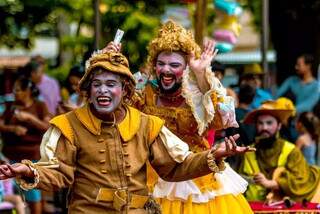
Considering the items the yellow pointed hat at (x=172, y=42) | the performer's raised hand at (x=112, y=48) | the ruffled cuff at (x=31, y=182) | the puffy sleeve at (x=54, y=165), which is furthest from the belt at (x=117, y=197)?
the yellow pointed hat at (x=172, y=42)

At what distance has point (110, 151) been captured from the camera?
6.52 metres

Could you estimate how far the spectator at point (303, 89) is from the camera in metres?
12.7

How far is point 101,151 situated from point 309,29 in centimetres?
980

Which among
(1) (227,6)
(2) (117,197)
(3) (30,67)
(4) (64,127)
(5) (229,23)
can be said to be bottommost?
(2) (117,197)

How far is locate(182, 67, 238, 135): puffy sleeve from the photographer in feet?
24.6

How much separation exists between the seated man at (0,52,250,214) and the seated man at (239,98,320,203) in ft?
8.55

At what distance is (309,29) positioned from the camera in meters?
15.9

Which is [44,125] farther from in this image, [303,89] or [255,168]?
[303,89]

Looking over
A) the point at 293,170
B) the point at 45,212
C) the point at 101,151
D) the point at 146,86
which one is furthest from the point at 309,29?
the point at 101,151

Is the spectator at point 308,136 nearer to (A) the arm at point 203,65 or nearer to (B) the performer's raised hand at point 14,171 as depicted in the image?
(A) the arm at point 203,65

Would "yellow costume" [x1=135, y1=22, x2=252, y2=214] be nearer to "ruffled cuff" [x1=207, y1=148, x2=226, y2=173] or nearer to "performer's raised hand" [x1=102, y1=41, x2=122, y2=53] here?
"performer's raised hand" [x1=102, y1=41, x2=122, y2=53]

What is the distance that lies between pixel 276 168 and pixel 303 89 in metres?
3.57

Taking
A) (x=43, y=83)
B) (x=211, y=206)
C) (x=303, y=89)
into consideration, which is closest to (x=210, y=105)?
(x=211, y=206)

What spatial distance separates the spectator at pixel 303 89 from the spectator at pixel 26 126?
3069 millimetres
